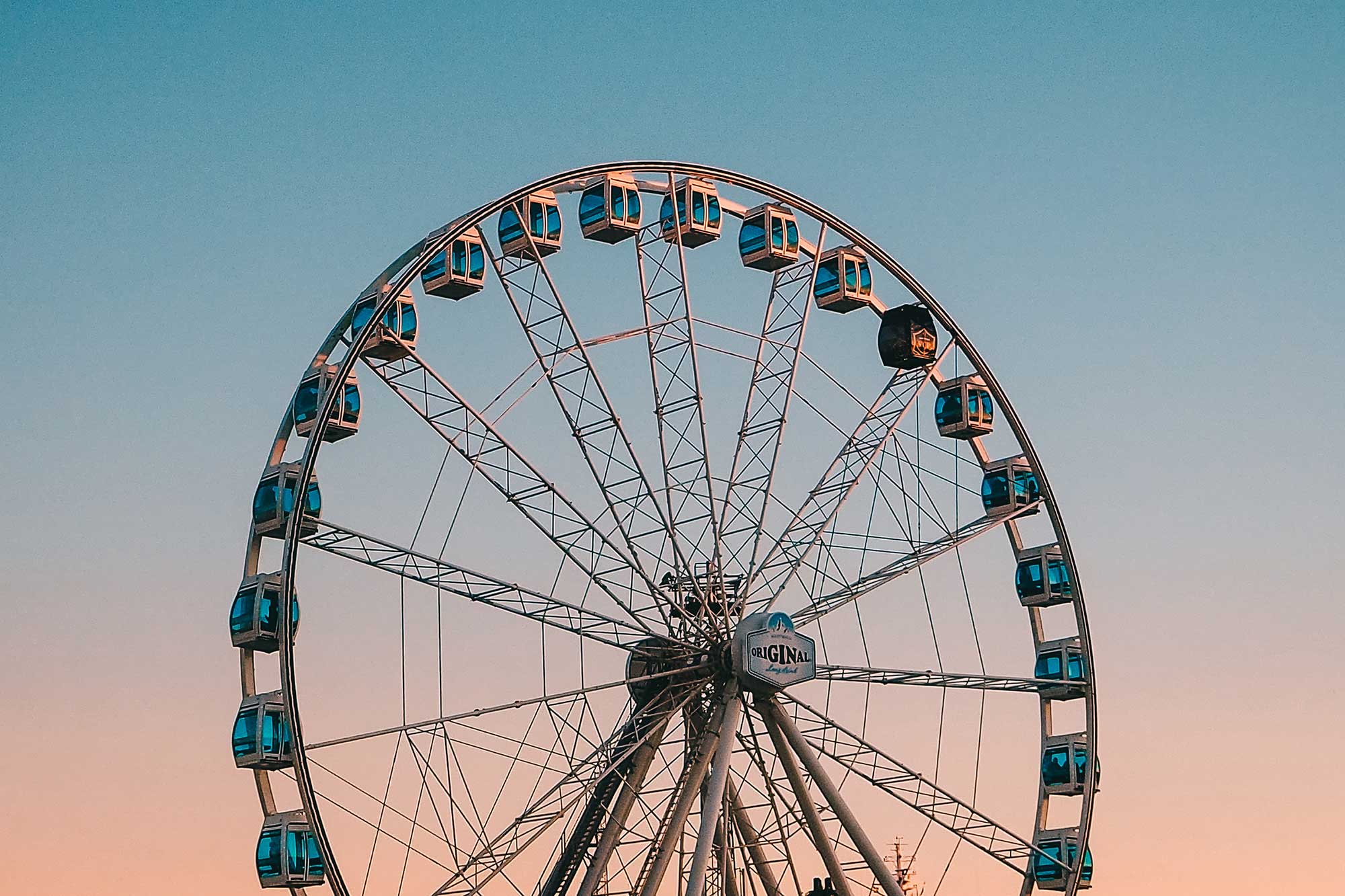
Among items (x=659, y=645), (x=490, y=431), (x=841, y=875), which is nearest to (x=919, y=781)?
(x=841, y=875)

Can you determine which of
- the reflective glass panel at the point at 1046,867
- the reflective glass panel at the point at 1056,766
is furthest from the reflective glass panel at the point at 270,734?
the reflective glass panel at the point at 1056,766

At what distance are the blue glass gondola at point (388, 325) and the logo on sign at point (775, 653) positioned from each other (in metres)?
6.59

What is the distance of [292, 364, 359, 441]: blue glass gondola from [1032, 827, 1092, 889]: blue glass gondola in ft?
45.2

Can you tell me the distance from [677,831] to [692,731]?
1.65m

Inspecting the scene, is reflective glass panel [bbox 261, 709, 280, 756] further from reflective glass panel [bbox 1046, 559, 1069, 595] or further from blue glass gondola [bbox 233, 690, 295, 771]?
reflective glass panel [bbox 1046, 559, 1069, 595]

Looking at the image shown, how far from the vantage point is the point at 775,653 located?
37.6 meters

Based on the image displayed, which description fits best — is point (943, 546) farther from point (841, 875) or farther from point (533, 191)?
point (533, 191)

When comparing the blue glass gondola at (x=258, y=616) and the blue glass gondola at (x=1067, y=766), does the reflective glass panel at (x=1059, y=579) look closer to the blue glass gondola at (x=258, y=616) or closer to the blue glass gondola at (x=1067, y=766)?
the blue glass gondola at (x=1067, y=766)

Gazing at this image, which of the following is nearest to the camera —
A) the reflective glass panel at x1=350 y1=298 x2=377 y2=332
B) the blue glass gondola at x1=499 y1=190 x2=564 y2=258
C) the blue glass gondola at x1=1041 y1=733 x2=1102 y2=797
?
the reflective glass panel at x1=350 y1=298 x2=377 y2=332

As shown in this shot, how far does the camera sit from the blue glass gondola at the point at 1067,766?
42.3 m

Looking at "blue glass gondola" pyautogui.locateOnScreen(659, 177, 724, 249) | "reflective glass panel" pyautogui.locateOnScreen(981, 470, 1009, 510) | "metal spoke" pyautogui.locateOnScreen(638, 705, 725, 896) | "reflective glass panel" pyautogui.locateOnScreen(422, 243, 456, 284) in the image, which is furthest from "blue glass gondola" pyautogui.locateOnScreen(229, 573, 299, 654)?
"reflective glass panel" pyautogui.locateOnScreen(981, 470, 1009, 510)

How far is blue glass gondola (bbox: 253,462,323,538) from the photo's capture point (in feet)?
119

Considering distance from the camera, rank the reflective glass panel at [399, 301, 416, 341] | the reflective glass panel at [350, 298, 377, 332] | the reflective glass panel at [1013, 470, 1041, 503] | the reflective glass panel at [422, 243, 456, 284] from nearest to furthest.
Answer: the reflective glass panel at [350, 298, 377, 332], the reflective glass panel at [399, 301, 416, 341], the reflective glass panel at [422, 243, 456, 284], the reflective glass panel at [1013, 470, 1041, 503]

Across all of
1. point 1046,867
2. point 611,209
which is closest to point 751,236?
point 611,209
